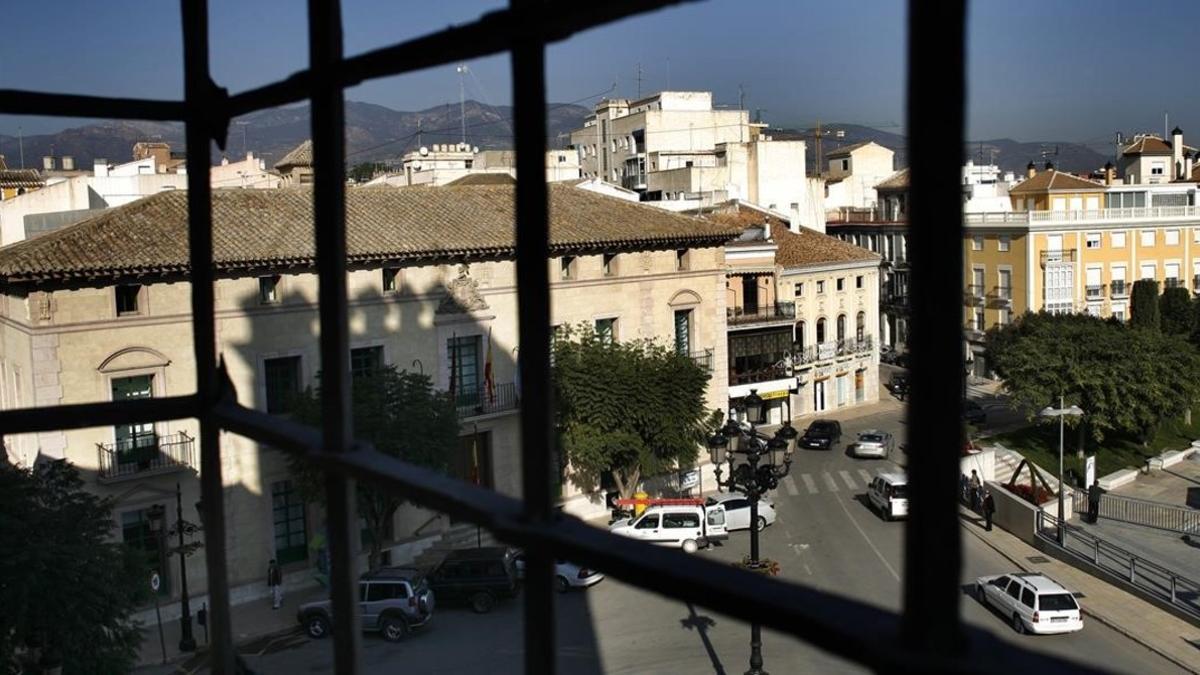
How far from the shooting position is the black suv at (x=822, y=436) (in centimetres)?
2691

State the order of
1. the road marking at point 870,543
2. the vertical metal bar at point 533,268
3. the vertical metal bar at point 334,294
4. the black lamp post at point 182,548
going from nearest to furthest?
the vertical metal bar at point 533,268 → the vertical metal bar at point 334,294 → the black lamp post at point 182,548 → the road marking at point 870,543

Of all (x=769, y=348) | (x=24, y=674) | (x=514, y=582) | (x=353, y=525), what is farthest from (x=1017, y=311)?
(x=353, y=525)

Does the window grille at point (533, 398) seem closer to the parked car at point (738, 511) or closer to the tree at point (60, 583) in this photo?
the tree at point (60, 583)

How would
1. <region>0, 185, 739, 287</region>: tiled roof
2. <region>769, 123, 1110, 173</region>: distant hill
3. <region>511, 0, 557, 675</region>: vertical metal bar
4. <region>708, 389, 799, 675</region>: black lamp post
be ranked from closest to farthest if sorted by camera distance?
<region>511, 0, 557, 675</region>: vertical metal bar < <region>708, 389, 799, 675</region>: black lamp post < <region>0, 185, 739, 287</region>: tiled roof < <region>769, 123, 1110, 173</region>: distant hill

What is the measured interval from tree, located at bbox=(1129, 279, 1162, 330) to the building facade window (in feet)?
83.3

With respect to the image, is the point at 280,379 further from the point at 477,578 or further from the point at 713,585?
the point at 713,585

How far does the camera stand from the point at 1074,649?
14.6m

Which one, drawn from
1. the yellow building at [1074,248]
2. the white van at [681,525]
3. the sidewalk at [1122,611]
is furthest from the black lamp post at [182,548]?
the yellow building at [1074,248]

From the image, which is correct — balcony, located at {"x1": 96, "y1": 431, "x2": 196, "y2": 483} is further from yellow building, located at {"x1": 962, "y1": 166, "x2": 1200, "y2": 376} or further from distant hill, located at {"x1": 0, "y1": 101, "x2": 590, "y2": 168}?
yellow building, located at {"x1": 962, "y1": 166, "x2": 1200, "y2": 376}

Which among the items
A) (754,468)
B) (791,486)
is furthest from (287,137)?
(754,468)

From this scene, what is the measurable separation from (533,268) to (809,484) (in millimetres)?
22439

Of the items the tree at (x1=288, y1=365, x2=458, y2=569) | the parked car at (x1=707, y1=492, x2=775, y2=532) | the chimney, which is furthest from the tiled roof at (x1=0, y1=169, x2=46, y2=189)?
the chimney

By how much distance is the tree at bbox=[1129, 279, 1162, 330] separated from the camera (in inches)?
1334

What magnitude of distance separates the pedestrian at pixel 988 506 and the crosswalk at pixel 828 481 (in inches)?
89.5
